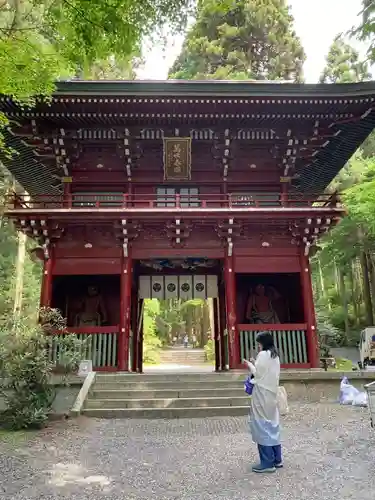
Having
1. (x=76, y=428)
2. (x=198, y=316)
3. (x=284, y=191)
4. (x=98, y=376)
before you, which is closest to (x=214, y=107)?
(x=284, y=191)

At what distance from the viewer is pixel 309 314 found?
1210cm

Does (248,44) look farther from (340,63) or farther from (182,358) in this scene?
(182,358)

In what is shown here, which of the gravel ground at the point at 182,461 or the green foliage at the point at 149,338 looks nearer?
the gravel ground at the point at 182,461

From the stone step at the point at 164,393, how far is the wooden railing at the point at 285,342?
2.47 metres

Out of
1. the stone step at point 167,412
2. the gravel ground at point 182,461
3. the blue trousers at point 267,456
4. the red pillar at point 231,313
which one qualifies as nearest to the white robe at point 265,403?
the blue trousers at point 267,456

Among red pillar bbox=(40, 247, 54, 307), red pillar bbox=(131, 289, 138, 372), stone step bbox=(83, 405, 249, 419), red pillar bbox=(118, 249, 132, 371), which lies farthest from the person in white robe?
red pillar bbox=(131, 289, 138, 372)

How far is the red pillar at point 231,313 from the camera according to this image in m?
11.6

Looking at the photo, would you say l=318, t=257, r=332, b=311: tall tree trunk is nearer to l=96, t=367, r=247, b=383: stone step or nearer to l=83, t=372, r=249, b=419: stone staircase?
l=96, t=367, r=247, b=383: stone step

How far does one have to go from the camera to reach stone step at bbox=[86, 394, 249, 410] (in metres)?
8.75

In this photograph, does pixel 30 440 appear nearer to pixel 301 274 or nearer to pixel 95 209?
pixel 95 209

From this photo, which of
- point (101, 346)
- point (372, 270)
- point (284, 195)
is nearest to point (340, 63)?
point (372, 270)

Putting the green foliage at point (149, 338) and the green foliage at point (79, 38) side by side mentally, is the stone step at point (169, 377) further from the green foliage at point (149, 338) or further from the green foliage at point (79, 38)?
the green foliage at point (149, 338)

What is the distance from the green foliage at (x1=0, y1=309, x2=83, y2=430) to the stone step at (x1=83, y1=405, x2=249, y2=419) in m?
1.22

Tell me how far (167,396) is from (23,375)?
3.36 meters
